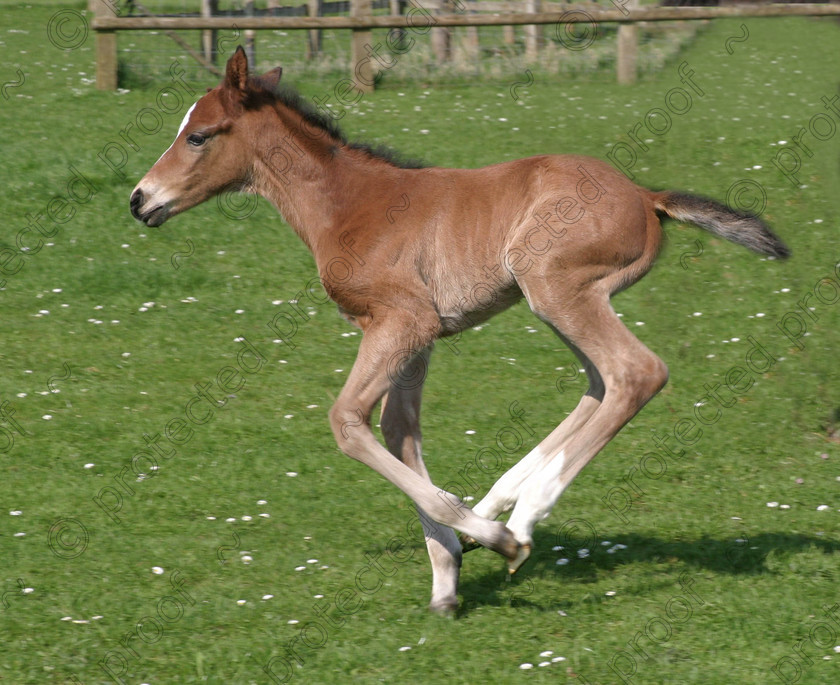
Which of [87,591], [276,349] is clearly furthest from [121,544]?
[276,349]

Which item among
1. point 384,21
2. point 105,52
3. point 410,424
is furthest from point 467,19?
point 410,424

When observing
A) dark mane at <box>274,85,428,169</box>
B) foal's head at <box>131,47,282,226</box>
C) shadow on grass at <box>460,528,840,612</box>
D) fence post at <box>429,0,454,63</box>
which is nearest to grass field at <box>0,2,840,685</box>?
shadow on grass at <box>460,528,840,612</box>

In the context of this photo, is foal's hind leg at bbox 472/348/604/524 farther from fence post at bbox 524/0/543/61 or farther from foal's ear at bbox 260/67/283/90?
fence post at bbox 524/0/543/61

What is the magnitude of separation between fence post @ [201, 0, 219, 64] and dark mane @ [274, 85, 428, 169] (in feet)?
32.1

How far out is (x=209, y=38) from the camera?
14789mm

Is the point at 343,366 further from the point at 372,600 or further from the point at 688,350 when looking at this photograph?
the point at 372,600

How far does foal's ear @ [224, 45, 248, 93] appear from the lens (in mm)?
4926

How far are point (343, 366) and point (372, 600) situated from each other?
3455 mm

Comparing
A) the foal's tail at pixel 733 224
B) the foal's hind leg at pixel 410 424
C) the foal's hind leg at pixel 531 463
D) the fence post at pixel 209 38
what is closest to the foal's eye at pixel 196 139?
the foal's hind leg at pixel 410 424

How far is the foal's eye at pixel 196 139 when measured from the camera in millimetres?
5031

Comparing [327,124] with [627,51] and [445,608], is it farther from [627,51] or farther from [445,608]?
[627,51]

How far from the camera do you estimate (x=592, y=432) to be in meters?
4.73

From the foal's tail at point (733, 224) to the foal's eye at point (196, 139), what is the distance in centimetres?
225

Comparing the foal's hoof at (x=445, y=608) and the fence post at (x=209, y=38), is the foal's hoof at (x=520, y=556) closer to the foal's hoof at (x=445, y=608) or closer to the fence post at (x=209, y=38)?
the foal's hoof at (x=445, y=608)
